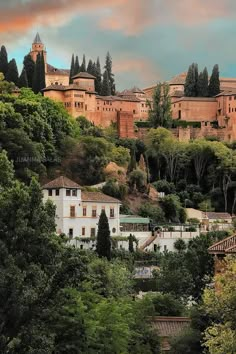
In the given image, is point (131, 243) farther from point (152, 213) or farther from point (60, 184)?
point (152, 213)

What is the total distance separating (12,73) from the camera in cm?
Answer: 10775

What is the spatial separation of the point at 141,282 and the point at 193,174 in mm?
44813

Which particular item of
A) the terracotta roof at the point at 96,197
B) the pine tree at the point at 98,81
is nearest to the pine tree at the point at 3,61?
the pine tree at the point at 98,81

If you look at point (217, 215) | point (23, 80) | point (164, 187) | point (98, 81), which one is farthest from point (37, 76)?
point (217, 215)

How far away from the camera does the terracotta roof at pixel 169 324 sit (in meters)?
38.2

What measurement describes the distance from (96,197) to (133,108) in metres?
49.1

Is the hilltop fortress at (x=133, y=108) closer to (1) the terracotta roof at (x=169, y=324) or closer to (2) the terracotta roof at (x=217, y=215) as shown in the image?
(2) the terracotta roof at (x=217, y=215)

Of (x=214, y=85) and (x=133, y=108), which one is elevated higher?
(x=214, y=85)

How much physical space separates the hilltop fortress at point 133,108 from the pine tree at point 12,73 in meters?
4.30

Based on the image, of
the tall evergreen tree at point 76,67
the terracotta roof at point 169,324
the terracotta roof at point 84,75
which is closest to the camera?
the terracotta roof at point 169,324

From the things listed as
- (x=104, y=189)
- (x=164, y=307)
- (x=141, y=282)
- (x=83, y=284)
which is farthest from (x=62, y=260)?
(x=104, y=189)

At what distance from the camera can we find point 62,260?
27438mm

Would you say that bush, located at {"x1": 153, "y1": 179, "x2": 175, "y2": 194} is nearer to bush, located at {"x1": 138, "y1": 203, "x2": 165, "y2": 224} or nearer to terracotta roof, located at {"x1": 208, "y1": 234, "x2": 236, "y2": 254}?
bush, located at {"x1": 138, "y1": 203, "x2": 165, "y2": 224}

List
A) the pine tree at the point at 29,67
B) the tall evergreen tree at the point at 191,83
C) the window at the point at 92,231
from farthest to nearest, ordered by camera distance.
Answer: the tall evergreen tree at the point at 191,83, the pine tree at the point at 29,67, the window at the point at 92,231
